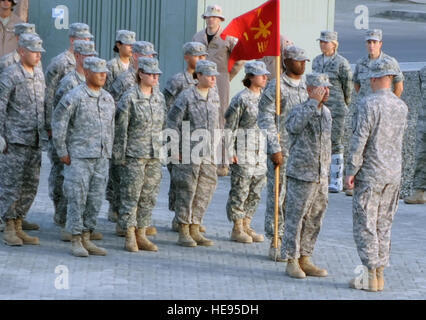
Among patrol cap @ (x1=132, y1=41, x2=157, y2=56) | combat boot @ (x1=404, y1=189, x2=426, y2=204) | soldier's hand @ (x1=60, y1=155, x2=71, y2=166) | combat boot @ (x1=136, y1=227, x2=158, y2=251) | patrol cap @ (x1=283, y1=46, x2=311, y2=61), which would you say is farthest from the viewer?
combat boot @ (x1=404, y1=189, x2=426, y2=204)

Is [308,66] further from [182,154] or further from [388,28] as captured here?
[388,28]

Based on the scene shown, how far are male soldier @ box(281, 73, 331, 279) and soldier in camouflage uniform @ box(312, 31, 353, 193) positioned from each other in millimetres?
4356

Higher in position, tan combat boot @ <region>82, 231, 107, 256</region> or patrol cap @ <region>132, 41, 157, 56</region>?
patrol cap @ <region>132, 41, 157, 56</region>

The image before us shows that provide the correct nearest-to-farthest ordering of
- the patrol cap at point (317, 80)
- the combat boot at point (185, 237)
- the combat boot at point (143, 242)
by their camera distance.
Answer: the patrol cap at point (317, 80) < the combat boot at point (143, 242) < the combat boot at point (185, 237)

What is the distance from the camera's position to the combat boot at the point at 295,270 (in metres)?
11.9

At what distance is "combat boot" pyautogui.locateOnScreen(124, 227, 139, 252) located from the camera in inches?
505

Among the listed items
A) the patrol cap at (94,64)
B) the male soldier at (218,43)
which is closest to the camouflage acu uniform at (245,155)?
the patrol cap at (94,64)

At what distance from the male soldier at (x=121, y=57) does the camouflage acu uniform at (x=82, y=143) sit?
1.51 m

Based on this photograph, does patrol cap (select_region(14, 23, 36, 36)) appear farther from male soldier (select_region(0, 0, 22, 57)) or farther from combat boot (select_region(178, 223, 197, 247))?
combat boot (select_region(178, 223, 197, 247))

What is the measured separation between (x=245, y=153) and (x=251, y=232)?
875 millimetres

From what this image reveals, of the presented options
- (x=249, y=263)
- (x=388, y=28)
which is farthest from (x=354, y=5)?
(x=249, y=263)

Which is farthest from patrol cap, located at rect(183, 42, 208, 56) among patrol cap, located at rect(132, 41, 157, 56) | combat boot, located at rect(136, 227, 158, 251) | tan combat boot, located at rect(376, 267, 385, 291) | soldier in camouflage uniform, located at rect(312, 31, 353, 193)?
tan combat boot, located at rect(376, 267, 385, 291)

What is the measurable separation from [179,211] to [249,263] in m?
1.13

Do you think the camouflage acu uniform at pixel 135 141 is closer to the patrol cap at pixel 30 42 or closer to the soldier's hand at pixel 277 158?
the patrol cap at pixel 30 42
